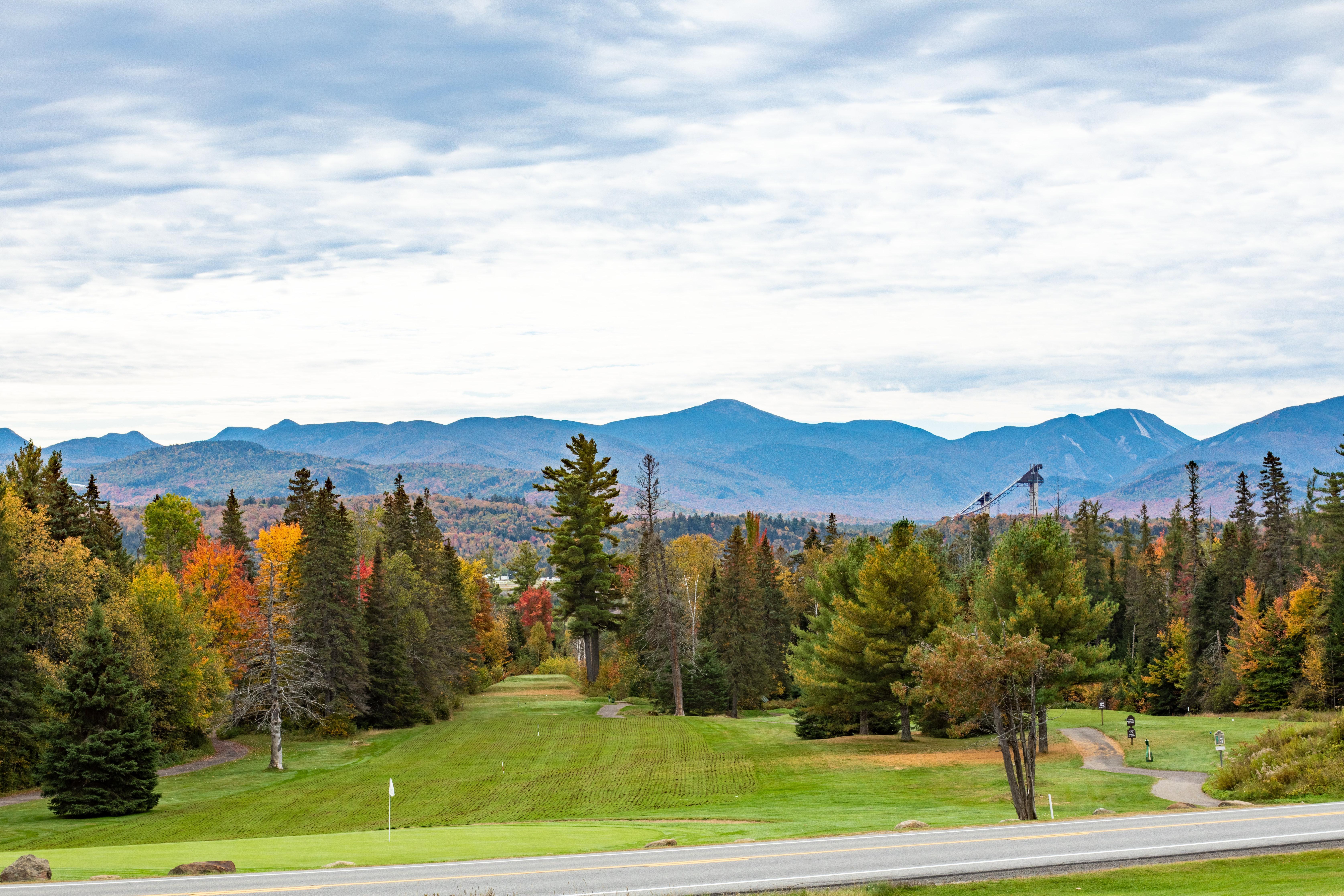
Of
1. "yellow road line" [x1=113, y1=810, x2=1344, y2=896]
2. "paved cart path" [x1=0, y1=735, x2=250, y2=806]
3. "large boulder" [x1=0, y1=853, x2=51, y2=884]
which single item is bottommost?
"paved cart path" [x1=0, y1=735, x2=250, y2=806]

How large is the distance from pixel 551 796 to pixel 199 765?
23157 millimetres

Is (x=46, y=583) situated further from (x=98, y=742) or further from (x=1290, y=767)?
(x=1290, y=767)

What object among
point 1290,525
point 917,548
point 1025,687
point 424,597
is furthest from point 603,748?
point 1290,525

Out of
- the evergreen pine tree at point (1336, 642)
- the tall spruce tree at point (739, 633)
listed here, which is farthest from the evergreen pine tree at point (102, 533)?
the evergreen pine tree at point (1336, 642)

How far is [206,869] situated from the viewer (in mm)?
18984

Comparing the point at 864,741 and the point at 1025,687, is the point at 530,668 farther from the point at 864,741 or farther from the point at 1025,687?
the point at 1025,687

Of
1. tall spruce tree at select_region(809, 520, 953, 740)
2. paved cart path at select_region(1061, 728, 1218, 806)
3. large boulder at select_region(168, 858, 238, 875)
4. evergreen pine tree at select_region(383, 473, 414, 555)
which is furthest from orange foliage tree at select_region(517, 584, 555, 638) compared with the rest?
large boulder at select_region(168, 858, 238, 875)

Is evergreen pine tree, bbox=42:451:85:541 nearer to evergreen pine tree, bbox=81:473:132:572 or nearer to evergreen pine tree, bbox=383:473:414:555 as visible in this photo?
evergreen pine tree, bbox=81:473:132:572

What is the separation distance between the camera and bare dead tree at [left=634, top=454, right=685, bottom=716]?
64.7 metres

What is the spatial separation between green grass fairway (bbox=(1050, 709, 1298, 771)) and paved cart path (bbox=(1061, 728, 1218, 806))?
0.46 meters

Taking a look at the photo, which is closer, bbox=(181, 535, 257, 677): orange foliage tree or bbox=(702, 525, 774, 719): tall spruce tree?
bbox=(181, 535, 257, 677): orange foliage tree

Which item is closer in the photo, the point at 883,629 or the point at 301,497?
the point at 883,629

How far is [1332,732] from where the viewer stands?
28250 mm

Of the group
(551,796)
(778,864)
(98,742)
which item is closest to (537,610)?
(551,796)
